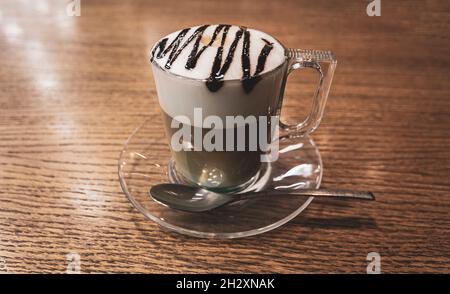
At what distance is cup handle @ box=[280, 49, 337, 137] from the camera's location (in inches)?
25.4

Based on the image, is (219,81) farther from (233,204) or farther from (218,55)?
(233,204)

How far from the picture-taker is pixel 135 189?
0.67 metres

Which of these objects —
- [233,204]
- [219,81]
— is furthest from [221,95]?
[233,204]

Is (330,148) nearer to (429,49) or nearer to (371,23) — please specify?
(429,49)

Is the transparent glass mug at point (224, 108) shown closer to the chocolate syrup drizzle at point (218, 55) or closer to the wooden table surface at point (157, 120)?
the chocolate syrup drizzle at point (218, 55)

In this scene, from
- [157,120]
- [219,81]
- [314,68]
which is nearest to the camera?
[219,81]

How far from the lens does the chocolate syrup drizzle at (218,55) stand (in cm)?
55

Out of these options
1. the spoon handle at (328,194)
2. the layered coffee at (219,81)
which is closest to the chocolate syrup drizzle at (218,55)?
the layered coffee at (219,81)

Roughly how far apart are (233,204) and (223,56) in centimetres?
23

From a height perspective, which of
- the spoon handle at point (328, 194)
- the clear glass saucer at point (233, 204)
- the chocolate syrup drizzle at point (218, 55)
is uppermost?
the chocolate syrup drizzle at point (218, 55)

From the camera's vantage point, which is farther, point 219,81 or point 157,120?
point 157,120

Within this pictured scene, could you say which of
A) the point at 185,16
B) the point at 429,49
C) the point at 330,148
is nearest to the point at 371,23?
the point at 429,49

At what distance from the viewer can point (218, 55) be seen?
572 millimetres

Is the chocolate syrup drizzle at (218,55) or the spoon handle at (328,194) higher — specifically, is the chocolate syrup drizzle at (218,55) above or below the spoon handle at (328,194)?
above
